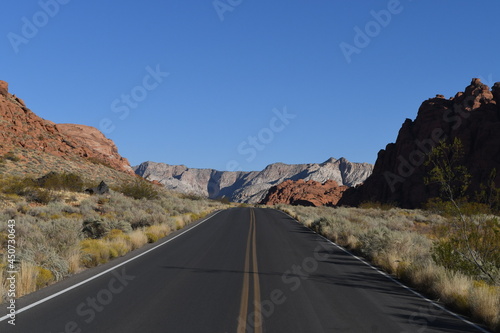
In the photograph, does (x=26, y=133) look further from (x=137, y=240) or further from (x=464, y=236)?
(x=464, y=236)

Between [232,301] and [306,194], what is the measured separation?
409ft

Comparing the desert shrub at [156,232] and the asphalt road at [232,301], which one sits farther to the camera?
the desert shrub at [156,232]

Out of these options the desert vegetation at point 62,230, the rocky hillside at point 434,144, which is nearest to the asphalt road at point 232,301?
the desert vegetation at point 62,230

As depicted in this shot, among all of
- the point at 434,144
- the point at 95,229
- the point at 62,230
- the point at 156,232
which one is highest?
the point at 434,144

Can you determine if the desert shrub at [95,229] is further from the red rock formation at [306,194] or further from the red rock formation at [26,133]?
the red rock formation at [306,194]

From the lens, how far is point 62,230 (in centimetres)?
1442

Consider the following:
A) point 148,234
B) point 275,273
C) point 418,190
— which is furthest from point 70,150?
point 275,273

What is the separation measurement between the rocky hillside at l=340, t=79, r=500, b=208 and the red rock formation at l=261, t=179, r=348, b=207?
27.9 metres

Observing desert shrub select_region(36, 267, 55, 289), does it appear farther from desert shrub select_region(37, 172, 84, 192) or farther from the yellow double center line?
desert shrub select_region(37, 172, 84, 192)

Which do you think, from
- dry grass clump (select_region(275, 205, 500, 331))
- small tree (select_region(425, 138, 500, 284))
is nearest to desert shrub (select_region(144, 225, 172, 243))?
dry grass clump (select_region(275, 205, 500, 331))

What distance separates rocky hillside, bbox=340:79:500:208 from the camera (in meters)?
66.5

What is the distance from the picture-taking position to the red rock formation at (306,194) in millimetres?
123900

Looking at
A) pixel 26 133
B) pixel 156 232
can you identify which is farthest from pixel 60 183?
pixel 26 133

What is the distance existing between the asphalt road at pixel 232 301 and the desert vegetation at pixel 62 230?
647 mm
